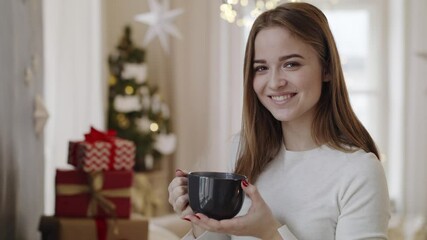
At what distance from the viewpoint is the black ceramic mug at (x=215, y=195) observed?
1.06m

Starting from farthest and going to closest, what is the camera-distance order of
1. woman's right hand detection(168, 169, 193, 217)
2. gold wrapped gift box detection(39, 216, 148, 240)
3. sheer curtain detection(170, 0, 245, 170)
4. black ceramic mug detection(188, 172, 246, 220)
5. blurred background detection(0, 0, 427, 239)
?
sheer curtain detection(170, 0, 245, 170), blurred background detection(0, 0, 427, 239), gold wrapped gift box detection(39, 216, 148, 240), woman's right hand detection(168, 169, 193, 217), black ceramic mug detection(188, 172, 246, 220)

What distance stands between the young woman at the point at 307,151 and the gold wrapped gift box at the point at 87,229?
0.51m

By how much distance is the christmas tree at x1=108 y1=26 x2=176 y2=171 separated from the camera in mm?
4547

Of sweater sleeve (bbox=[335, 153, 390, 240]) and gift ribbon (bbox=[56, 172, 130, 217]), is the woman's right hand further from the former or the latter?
gift ribbon (bbox=[56, 172, 130, 217])

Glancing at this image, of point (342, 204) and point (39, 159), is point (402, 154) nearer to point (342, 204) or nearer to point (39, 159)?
point (39, 159)

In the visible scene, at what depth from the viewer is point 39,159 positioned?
2.26m

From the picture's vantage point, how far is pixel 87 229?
176 cm

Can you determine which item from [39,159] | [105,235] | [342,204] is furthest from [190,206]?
[39,159]

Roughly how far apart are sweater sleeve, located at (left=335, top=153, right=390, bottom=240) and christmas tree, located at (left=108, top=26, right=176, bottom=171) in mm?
3461

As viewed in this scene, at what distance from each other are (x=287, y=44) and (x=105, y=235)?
0.87 meters

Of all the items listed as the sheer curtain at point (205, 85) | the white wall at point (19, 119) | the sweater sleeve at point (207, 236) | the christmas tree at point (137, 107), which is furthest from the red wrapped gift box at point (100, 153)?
the sheer curtain at point (205, 85)

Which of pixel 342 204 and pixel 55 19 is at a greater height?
pixel 55 19

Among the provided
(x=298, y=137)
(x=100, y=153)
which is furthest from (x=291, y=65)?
(x=100, y=153)

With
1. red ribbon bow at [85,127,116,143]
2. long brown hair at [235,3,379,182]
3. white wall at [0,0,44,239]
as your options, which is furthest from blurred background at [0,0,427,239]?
long brown hair at [235,3,379,182]
